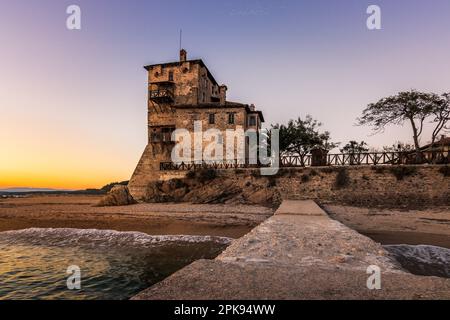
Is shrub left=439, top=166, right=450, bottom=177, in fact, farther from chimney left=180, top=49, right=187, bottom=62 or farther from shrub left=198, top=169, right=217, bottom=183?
chimney left=180, top=49, right=187, bottom=62

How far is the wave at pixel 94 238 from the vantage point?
11.2m

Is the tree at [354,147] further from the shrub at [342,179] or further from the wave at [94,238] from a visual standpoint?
the wave at [94,238]

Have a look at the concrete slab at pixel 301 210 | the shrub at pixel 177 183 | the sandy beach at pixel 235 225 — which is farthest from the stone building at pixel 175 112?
the concrete slab at pixel 301 210

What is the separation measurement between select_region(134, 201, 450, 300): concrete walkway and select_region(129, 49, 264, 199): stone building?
29.2 metres

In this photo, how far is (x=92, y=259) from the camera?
352 inches

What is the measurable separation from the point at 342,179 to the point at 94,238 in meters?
21.3

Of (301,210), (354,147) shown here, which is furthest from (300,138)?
(301,210)

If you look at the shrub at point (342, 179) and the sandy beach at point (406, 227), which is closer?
the sandy beach at point (406, 227)

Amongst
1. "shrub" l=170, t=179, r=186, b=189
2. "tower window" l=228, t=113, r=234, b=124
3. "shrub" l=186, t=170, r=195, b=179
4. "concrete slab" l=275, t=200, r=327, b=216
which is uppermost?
"tower window" l=228, t=113, r=234, b=124

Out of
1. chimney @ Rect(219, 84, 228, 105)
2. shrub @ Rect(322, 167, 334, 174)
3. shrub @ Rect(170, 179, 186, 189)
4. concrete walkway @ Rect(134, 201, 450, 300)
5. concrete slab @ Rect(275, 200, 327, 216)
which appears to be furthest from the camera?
chimney @ Rect(219, 84, 228, 105)

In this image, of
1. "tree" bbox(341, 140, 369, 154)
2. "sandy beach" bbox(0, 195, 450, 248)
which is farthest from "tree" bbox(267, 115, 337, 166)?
"sandy beach" bbox(0, 195, 450, 248)

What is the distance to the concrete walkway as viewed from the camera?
130 inches

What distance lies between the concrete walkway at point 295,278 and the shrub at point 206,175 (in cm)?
2222

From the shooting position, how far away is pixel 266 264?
16.0 ft
